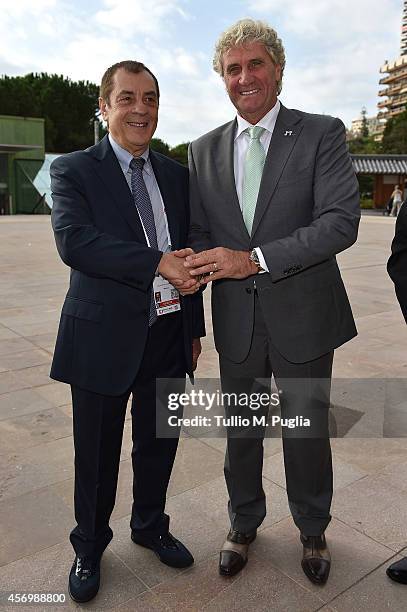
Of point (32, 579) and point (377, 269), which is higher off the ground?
point (377, 269)

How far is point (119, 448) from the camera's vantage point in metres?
2.48

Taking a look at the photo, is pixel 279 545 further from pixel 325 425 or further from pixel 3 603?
pixel 3 603

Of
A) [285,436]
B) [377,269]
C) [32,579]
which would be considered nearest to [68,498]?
[32,579]

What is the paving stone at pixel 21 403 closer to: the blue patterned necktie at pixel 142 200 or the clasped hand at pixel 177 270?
the blue patterned necktie at pixel 142 200

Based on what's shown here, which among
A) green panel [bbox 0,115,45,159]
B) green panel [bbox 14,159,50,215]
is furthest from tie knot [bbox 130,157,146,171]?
green panel [bbox 0,115,45,159]

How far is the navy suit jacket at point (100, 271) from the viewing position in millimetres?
2170

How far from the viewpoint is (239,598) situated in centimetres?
229

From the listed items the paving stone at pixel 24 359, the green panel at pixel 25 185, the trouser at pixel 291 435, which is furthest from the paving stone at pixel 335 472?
the green panel at pixel 25 185

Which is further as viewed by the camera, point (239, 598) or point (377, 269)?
point (377, 269)

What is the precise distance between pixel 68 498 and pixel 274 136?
7.18 feet

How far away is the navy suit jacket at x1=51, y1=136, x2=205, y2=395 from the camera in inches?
85.4

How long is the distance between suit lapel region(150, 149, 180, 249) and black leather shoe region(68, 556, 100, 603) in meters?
1.43

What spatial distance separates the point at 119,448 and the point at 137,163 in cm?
127

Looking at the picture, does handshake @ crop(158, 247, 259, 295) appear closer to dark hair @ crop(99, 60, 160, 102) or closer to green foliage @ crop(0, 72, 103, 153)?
dark hair @ crop(99, 60, 160, 102)
